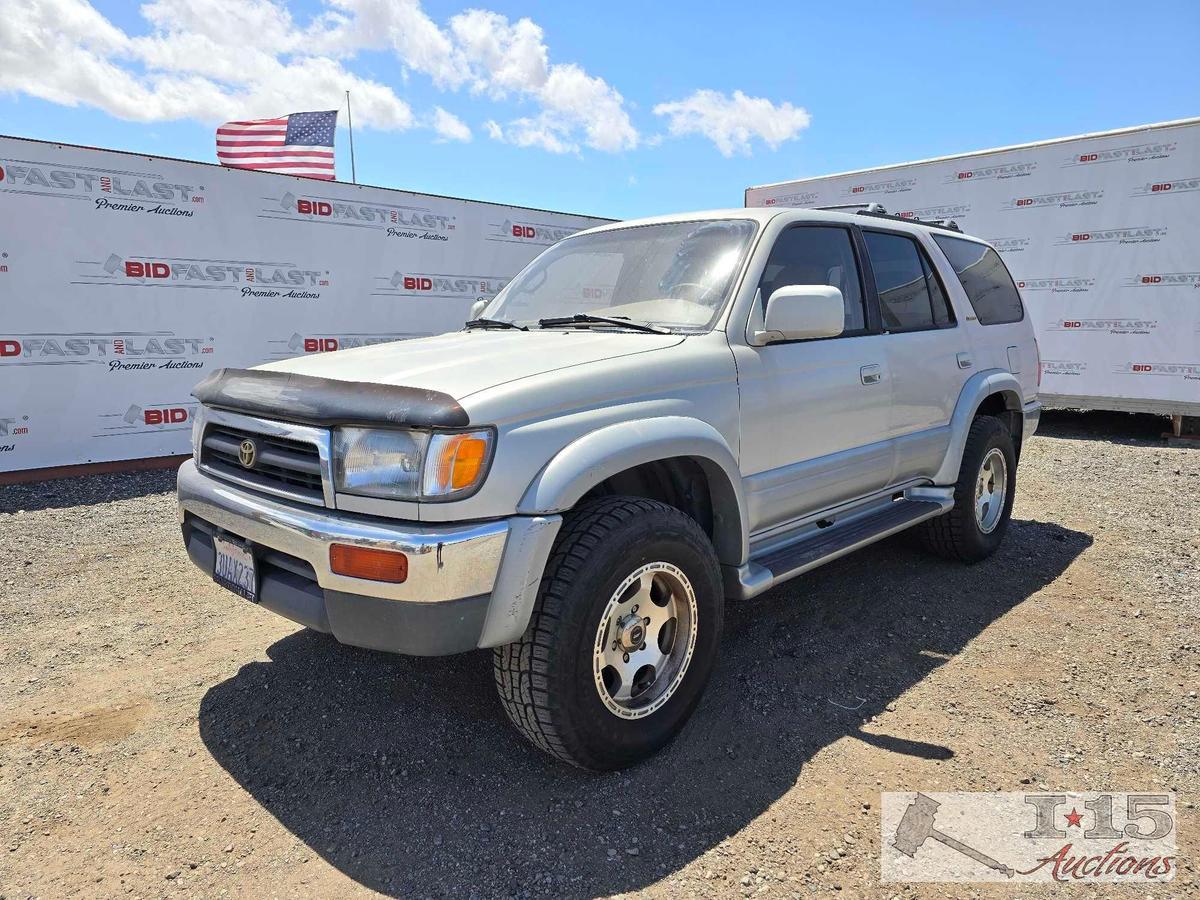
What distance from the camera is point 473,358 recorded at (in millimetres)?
2629

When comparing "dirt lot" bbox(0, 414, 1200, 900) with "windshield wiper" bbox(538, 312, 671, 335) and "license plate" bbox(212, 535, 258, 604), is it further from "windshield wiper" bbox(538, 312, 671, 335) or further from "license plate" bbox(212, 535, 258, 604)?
"windshield wiper" bbox(538, 312, 671, 335)

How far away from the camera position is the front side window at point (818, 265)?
322 cm

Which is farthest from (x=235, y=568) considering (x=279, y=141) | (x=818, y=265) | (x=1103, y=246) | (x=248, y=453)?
(x=1103, y=246)

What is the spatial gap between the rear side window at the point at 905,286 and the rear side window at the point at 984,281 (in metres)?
0.33

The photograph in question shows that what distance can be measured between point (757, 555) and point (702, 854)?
1.25 m

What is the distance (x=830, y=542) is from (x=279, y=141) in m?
9.82

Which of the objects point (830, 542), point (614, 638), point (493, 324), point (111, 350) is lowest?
point (614, 638)

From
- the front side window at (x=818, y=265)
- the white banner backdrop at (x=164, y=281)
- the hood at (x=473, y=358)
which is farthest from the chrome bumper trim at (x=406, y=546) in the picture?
the white banner backdrop at (x=164, y=281)

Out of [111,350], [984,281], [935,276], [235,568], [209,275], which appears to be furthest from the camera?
[209,275]

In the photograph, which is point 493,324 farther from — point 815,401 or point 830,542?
point 830,542

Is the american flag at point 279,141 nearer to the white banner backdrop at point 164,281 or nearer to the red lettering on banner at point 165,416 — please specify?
the white banner backdrop at point 164,281

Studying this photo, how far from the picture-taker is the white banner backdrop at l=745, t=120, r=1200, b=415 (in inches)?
328

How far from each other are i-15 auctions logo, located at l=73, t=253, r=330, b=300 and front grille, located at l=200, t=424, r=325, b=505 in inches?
219

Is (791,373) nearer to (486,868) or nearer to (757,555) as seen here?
(757,555)
